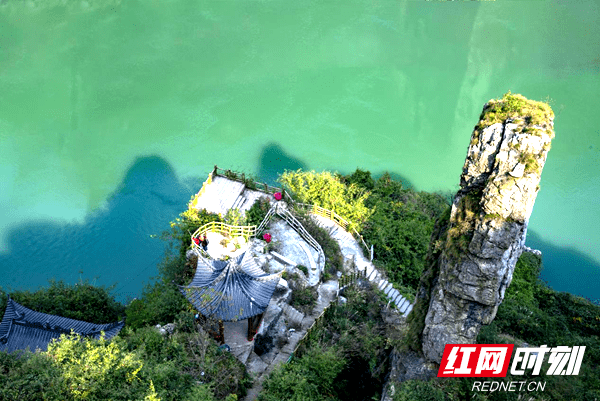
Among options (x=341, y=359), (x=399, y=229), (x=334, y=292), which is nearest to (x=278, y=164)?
(x=399, y=229)

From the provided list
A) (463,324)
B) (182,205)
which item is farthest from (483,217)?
(182,205)

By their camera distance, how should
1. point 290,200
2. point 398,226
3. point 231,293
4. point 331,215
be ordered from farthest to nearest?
point 398,226 < point 331,215 < point 290,200 < point 231,293

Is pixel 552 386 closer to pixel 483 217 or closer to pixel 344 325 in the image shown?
pixel 483 217

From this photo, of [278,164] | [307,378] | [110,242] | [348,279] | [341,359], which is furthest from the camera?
[278,164]

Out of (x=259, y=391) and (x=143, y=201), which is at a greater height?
(x=143, y=201)

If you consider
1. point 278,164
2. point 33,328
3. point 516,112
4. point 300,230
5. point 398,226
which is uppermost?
point 278,164

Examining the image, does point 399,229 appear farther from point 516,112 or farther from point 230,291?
point 516,112

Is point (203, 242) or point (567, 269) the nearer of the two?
point (203, 242)
